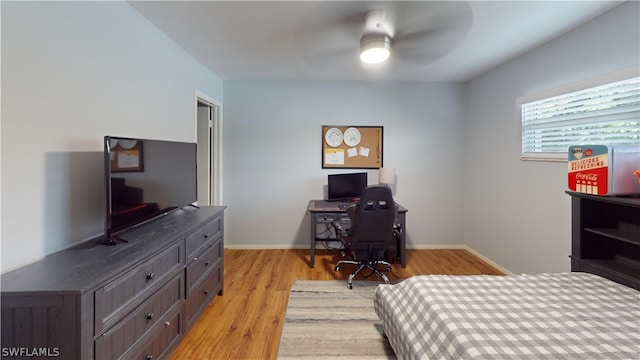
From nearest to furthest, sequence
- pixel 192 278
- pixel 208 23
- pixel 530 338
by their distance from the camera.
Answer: pixel 530 338 → pixel 192 278 → pixel 208 23

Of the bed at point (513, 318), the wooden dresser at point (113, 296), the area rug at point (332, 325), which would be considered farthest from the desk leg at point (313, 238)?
the bed at point (513, 318)

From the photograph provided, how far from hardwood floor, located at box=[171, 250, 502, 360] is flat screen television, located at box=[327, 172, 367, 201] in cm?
85

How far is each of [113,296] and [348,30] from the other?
249 cm

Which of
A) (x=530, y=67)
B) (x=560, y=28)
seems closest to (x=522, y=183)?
(x=530, y=67)

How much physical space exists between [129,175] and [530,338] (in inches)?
88.7

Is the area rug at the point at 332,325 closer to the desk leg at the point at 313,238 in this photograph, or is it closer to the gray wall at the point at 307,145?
the desk leg at the point at 313,238

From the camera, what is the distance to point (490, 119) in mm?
3668

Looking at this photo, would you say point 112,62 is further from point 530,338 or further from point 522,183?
point 522,183

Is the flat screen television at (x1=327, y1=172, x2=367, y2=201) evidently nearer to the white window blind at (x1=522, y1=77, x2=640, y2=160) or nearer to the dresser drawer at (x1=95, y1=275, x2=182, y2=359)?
the white window blind at (x1=522, y1=77, x2=640, y2=160)

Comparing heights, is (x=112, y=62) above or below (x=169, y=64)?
below

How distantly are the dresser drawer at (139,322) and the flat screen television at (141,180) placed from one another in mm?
439

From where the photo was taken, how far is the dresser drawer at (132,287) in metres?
1.26

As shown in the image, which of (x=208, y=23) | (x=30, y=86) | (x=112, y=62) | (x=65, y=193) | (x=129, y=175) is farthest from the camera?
(x=208, y=23)

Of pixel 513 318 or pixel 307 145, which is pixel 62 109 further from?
pixel 307 145
